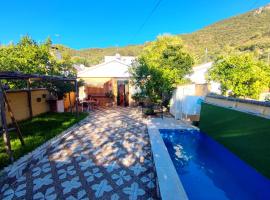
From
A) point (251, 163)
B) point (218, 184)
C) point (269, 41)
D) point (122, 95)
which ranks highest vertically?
point (269, 41)

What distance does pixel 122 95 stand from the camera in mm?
18781

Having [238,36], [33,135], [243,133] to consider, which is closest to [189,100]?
[243,133]

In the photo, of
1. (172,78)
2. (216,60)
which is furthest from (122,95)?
(216,60)

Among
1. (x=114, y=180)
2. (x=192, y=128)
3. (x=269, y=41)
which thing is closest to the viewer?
(x=114, y=180)

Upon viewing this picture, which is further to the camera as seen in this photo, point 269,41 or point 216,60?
point 269,41

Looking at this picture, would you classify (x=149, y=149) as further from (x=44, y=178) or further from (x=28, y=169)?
(x=28, y=169)

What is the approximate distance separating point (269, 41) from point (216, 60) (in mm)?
34750

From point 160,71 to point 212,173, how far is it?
7965 mm

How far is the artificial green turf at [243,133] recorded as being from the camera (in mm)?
5332

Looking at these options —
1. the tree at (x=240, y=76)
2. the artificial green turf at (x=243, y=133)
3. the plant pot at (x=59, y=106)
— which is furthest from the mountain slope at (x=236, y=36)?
the artificial green turf at (x=243, y=133)

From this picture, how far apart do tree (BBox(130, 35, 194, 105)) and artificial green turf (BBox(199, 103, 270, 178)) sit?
4313mm

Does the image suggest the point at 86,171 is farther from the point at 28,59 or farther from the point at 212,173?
the point at 28,59

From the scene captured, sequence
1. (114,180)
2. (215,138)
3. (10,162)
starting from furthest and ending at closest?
(215,138), (10,162), (114,180)

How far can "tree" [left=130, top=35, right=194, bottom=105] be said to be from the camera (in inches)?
489
